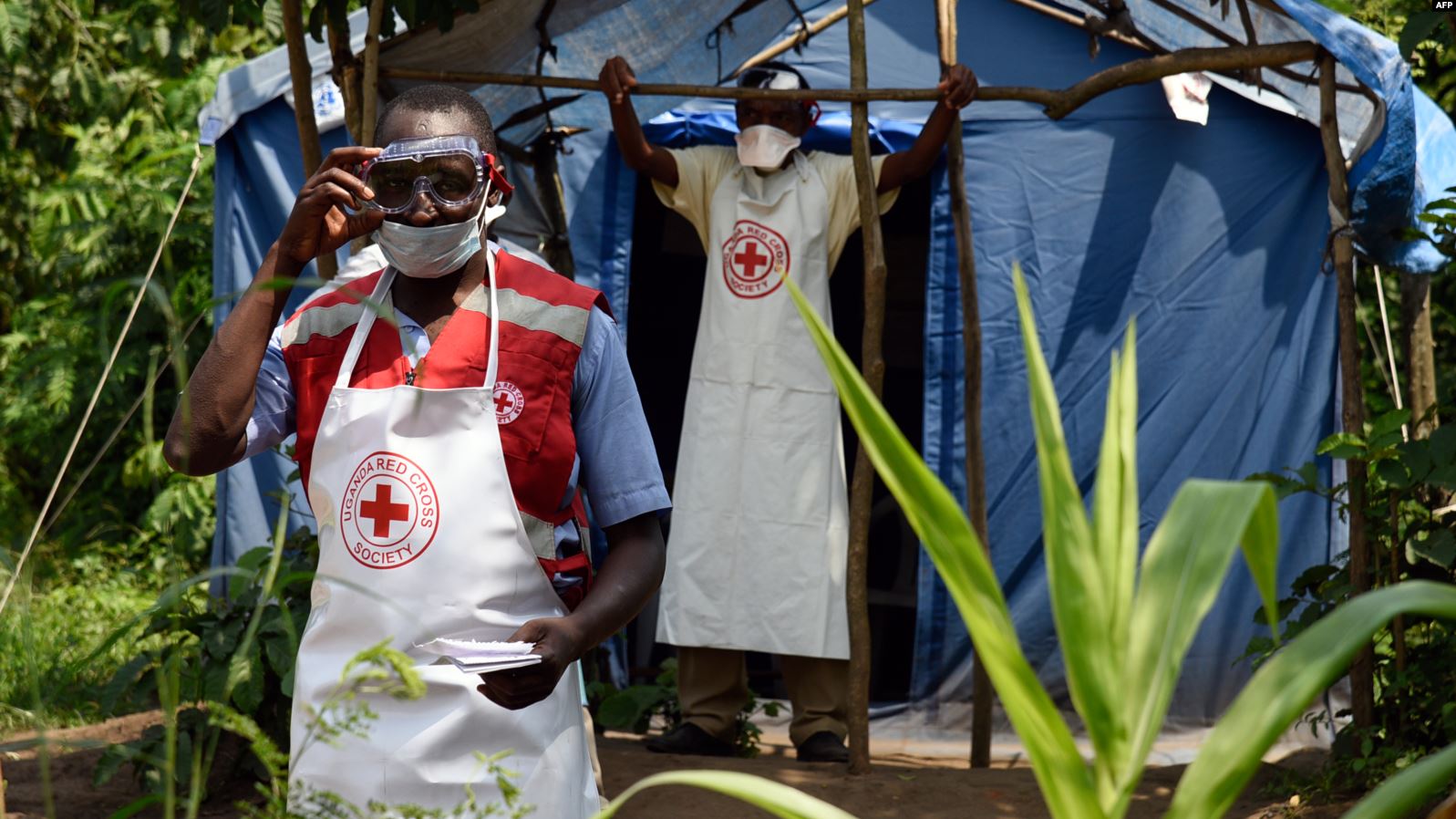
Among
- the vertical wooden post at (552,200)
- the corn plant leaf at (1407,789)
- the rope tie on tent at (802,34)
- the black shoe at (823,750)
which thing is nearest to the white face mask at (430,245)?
the corn plant leaf at (1407,789)

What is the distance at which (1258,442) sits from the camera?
16.5ft

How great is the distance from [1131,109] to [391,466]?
381 centimetres

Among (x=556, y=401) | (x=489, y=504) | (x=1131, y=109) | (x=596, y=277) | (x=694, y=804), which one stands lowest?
(x=694, y=804)

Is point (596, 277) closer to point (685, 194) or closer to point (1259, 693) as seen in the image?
point (685, 194)

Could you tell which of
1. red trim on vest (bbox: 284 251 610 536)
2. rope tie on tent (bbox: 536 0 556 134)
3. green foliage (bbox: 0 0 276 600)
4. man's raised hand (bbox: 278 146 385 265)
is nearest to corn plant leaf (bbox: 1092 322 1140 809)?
red trim on vest (bbox: 284 251 610 536)

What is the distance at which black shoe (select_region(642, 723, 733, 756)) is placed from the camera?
4.49 m

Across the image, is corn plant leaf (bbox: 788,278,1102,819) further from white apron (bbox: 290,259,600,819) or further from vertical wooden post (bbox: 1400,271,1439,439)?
vertical wooden post (bbox: 1400,271,1439,439)

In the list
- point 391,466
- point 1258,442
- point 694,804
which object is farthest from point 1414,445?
point 391,466

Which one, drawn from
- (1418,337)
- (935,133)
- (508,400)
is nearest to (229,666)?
(508,400)

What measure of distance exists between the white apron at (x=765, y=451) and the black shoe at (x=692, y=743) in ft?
0.86

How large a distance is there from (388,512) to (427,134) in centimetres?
51

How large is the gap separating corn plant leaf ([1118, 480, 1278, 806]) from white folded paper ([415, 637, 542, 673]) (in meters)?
0.82

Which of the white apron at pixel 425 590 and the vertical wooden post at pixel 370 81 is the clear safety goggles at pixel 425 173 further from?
the vertical wooden post at pixel 370 81

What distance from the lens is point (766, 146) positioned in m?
4.41
